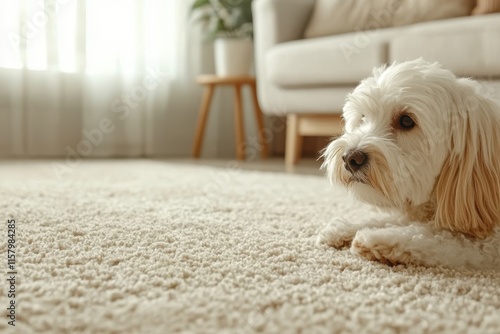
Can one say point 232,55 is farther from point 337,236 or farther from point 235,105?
point 337,236

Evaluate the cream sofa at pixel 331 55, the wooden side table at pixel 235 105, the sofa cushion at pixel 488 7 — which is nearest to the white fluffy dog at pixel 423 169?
the cream sofa at pixel 331 55

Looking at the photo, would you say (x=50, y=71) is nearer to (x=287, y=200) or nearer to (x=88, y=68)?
(x=88, y=68)

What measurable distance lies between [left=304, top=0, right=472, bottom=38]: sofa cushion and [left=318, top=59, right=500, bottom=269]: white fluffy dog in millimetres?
1552

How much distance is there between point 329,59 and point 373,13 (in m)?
→ 0.50

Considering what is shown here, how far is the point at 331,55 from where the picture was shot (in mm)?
2443

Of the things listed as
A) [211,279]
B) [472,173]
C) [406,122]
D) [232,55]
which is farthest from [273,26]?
[211,279]

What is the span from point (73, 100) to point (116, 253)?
8.31ft

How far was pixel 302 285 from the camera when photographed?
32.3 inches

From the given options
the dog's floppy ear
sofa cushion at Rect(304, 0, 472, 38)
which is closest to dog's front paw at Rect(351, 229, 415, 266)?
the dog's floppy ear

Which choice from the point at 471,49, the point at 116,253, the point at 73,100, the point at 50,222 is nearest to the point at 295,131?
the point at 471,49

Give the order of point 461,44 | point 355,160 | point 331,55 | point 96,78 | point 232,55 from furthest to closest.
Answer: point 232,55, point 96,78, point 331,55, point 461,44, point 355,160

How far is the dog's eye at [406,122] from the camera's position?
1100 mm

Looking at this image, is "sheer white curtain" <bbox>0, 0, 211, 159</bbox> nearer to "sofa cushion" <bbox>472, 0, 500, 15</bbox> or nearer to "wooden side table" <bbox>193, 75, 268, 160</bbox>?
"wooden side table" <bbox>193, 75, 268, 160</bbox>

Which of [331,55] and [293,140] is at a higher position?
[331,55]
